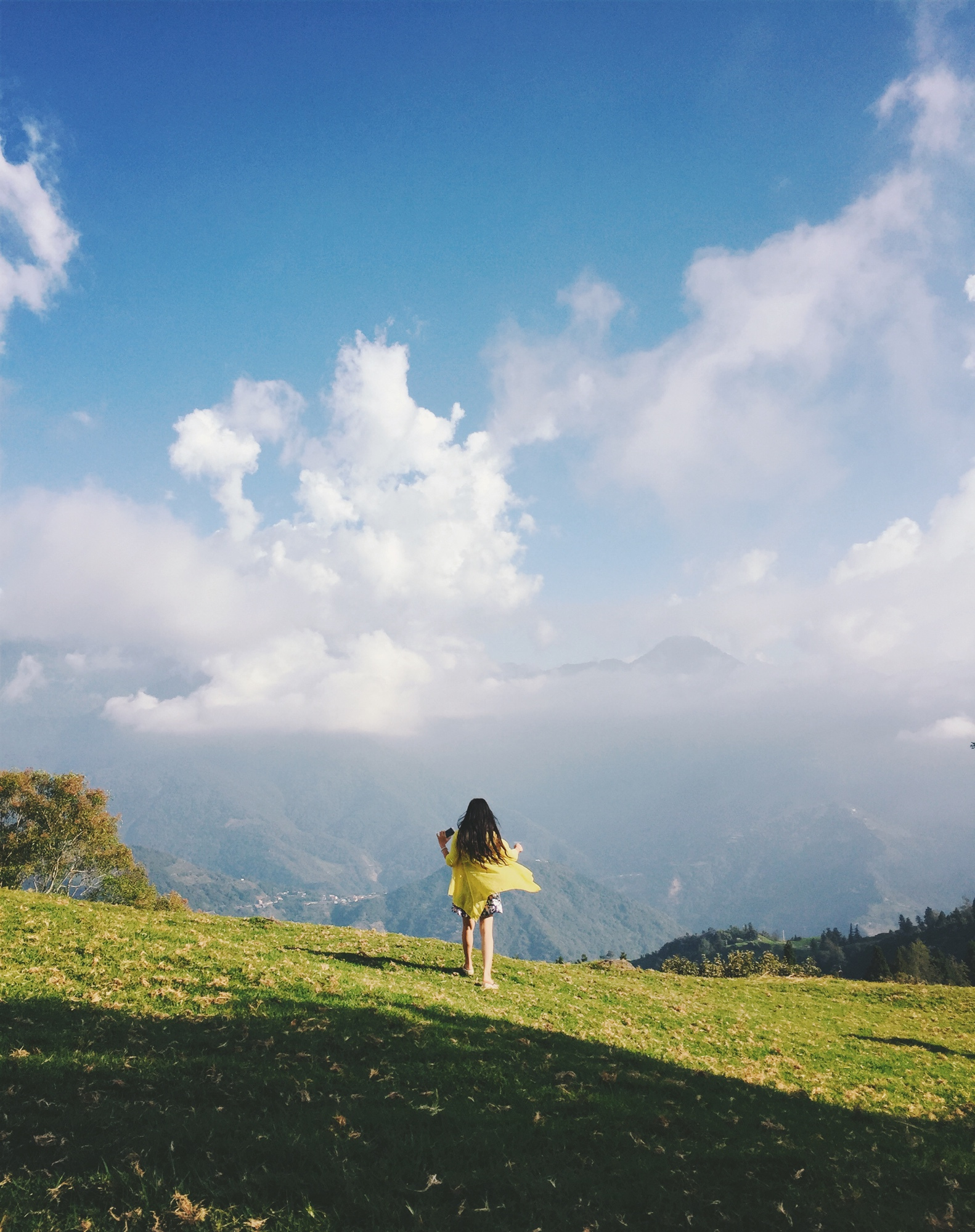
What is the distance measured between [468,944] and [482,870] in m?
3.03

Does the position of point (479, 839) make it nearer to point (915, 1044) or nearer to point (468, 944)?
point (468, 944)

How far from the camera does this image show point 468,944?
1745cm

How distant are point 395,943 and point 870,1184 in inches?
735

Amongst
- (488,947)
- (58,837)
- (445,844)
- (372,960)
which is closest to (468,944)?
(488,947)

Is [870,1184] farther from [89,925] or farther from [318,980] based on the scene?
[89,925]

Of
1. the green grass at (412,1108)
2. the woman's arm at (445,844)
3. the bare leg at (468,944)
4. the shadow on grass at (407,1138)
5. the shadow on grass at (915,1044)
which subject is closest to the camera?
the shadow on grass at (407,1138)

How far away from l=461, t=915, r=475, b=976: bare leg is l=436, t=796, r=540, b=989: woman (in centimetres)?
6

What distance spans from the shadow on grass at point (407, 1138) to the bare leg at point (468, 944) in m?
5.26

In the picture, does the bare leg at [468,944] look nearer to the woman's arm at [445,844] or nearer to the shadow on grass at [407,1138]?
the woman's arm at [445,844]

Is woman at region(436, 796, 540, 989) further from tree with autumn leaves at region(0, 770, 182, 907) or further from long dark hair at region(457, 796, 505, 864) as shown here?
A: tree with autumn leaves at region(0, 770, 182, 907)

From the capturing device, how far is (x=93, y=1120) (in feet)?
23.2

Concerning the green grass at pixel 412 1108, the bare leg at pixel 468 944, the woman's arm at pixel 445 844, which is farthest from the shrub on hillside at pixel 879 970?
the woman's arm at pixel 445 844

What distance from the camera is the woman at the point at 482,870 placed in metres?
16.0

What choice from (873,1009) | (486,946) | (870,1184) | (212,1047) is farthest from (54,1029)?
(873,1009)
